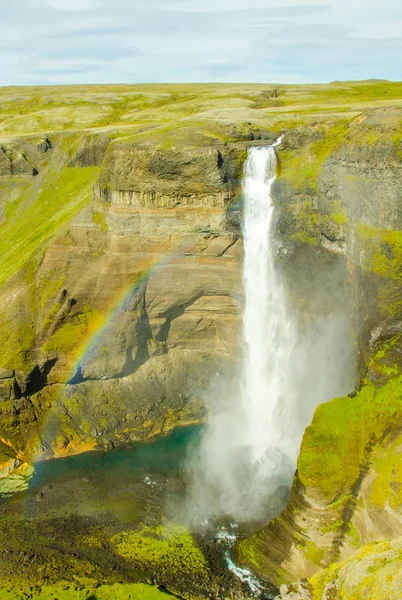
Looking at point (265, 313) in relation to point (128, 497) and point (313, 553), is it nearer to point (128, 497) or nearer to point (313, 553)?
point (128, 497)

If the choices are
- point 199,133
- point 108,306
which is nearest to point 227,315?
point 108,306

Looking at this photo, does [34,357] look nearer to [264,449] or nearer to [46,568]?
[46,568]

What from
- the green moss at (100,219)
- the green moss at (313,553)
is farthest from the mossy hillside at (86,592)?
the green moss at (100,219)

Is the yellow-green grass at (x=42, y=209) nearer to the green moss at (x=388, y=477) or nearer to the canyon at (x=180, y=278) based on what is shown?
the canyon at (x=180, y=278)

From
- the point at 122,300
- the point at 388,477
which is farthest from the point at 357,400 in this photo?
the point at 122,300

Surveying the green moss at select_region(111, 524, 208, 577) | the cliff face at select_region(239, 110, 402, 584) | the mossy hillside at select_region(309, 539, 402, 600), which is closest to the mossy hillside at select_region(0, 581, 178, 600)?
the green moss at select_region(111, 524, 208, 577)

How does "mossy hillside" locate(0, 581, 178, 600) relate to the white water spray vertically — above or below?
below

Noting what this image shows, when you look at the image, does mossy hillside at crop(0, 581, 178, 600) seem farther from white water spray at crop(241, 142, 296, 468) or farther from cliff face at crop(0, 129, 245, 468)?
white water spray at crop(241, 142, 296, 468)

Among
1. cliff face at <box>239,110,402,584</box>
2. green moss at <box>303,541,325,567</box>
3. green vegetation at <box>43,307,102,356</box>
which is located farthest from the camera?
green vegetation at <box>43,307,102,356</box>
